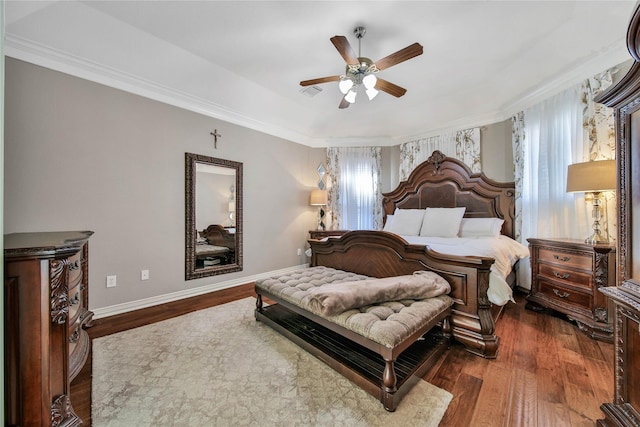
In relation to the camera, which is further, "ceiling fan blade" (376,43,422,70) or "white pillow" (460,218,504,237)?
"white pillow" (460,218,504,237)

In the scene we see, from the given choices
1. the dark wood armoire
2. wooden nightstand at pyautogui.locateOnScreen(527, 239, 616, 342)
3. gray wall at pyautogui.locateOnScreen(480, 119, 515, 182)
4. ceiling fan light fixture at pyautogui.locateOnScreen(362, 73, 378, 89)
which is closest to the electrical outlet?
ceiling fan light fixture at pyautogui.locateOnScreen(362, 73, 378, 89)

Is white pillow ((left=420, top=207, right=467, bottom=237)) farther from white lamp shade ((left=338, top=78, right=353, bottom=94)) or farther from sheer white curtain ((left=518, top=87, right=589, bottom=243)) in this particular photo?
white lamp shade ((left=338, top=78, right=353, bottom=94))

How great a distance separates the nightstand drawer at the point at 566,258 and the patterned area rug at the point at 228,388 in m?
1.90

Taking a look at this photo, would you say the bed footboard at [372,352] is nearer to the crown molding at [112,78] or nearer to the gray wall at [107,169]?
the gray wall at [107,169]

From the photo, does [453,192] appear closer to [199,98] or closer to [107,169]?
[199,98]

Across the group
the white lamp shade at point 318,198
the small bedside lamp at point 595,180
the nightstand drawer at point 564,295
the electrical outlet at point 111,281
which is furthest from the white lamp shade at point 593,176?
the electrical outlet at point 111,281

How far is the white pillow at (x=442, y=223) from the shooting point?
338 cm

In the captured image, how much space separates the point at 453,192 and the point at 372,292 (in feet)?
9.96

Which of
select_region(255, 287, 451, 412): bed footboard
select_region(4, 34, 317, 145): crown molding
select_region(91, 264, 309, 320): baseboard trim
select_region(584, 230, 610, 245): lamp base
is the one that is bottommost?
select_region(91, 264, 309, 320): baseboard trim

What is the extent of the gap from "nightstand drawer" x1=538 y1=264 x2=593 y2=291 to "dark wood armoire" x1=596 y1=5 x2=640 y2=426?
4.43 feet

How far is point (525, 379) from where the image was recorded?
5.17 feet

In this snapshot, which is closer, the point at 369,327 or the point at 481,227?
the point at 369,327

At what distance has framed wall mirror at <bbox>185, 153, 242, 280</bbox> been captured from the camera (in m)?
3.22

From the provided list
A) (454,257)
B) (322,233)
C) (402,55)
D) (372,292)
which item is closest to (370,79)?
(402,55)
